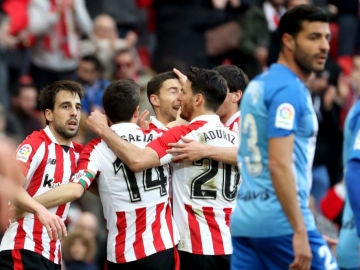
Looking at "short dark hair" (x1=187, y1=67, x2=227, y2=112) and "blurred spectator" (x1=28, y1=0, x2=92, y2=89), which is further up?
"blurred spectator" (x1=28, y1=0, x2=92, y2=89)

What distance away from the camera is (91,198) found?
1366cm

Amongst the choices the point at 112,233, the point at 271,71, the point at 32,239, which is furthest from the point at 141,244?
the point at 271,71

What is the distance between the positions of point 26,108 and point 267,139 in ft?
25.3

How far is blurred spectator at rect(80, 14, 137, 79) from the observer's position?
15.1 metres

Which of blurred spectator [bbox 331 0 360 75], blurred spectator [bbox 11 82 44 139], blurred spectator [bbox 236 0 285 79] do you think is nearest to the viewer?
blurred spectator [bbox 11 82 44 139]

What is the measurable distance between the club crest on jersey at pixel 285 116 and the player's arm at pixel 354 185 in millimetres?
677

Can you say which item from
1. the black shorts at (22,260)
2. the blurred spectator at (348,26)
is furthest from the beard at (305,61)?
the blurred spectator at (348,26)

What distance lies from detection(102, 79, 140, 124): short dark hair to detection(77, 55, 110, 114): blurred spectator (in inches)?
215

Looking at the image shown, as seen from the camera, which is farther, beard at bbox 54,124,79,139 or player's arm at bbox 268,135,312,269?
beard at bbox 54,124,79,139

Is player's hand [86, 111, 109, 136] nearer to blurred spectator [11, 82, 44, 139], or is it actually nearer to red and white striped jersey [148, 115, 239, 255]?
red and white striped jersey [148, 115, 239, 255]

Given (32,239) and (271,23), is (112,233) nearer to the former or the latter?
(32,239)

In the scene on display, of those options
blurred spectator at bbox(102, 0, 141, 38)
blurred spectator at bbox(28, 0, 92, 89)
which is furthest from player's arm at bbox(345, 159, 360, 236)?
blurred spectator at bbox(102, 0, 141, 38)

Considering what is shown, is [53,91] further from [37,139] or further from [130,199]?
[130,199]

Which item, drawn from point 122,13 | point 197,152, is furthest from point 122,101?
point 122,13
